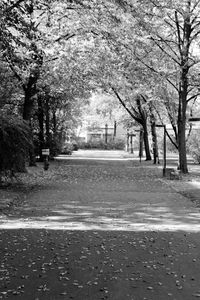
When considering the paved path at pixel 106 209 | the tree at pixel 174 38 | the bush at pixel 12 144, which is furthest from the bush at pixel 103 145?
the bush at pixel 12 144

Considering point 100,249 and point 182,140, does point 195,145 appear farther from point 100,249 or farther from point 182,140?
point 100,249

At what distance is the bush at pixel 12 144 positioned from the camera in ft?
46.8

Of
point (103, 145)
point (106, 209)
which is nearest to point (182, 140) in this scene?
point (106, 209)

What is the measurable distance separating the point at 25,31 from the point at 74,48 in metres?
16.0

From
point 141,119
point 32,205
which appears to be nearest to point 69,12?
point 32,205

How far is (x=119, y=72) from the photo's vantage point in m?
26.2

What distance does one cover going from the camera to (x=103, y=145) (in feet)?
279

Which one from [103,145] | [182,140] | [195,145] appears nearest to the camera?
[182,140]

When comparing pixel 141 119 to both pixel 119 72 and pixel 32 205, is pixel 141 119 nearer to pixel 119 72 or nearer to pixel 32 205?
pixel 119 72

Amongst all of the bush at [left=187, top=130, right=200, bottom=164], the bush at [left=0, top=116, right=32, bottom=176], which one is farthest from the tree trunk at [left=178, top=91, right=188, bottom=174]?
the bush at [left=0, top=116, right=32, bottom=176]

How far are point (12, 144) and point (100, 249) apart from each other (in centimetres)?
780

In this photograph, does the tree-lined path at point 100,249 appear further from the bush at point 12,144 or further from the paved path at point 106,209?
the bush at point 12,144

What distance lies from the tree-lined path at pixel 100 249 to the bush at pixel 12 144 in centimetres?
158

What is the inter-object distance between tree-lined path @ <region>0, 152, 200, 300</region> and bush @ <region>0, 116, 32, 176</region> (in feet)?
5.19
